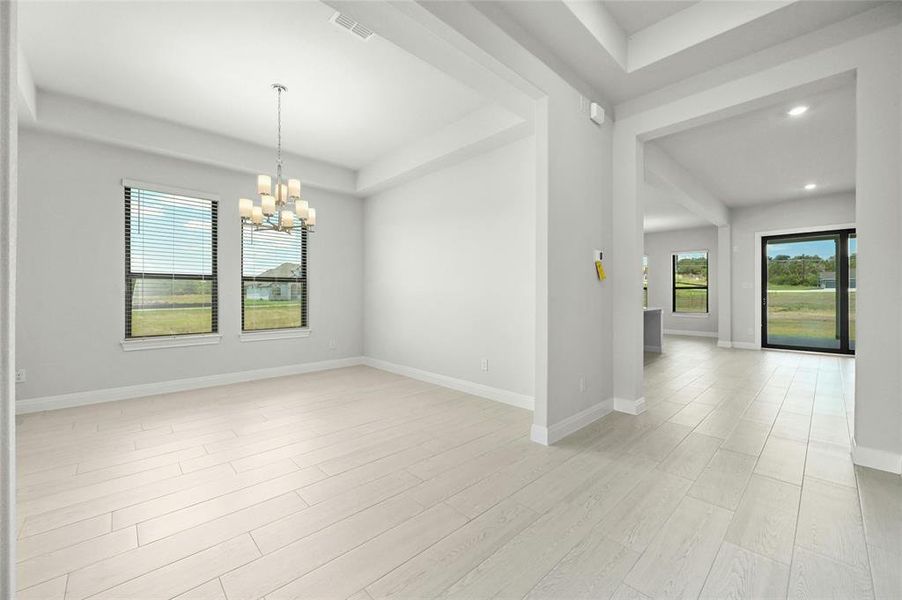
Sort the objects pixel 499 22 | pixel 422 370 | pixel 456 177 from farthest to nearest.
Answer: pixel 422 370
pixel 456 177
pixel 499 22

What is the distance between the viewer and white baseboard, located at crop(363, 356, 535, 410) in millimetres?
3789

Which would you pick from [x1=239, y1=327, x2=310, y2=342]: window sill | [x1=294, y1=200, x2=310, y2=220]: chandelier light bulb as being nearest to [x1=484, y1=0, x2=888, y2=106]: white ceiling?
[x1=294, y1=200, x2=310, y2=220]: chandelier light bulb

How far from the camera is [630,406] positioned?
3375mm

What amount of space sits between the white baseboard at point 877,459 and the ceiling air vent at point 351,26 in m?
4.20

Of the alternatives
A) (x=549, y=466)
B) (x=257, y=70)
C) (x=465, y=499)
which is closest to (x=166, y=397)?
(x=257, y=70)

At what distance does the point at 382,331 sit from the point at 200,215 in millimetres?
2768

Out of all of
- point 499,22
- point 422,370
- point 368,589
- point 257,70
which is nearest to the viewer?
point 368,589

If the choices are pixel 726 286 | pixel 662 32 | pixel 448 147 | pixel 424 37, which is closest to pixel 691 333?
pixel 726 286

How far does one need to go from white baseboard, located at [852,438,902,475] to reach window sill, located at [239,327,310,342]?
5628 millimetres

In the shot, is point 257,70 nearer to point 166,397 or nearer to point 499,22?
point 499,22

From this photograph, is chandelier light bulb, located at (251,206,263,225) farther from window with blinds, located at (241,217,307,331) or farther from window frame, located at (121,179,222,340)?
window frame, located at (121,179,222,340)

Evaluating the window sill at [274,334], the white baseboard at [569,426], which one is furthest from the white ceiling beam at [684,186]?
the window sill at [274,334]

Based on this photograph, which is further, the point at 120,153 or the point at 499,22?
the point at 120,153

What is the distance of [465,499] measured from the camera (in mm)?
2016
